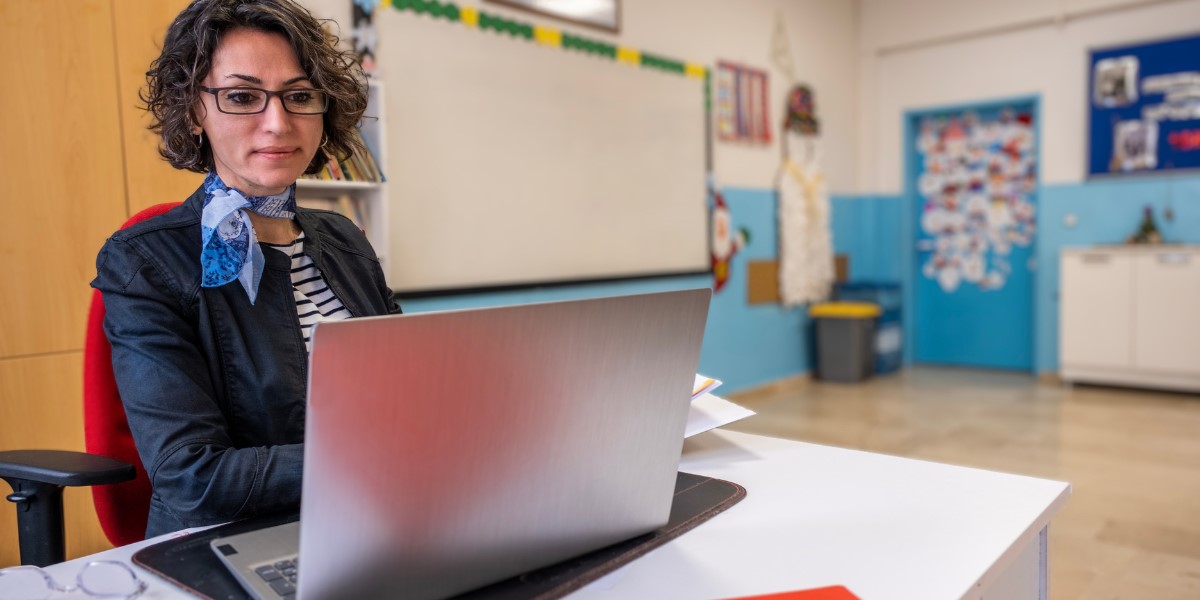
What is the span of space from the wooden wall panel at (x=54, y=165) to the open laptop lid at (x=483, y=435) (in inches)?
76.1

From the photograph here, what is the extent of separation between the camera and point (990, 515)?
0.99 metres

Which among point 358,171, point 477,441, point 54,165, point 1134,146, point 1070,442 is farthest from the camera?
point 1134,146

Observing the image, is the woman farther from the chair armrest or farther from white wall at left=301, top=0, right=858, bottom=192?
white wall at left=301, top=0, right=858, bottom=192

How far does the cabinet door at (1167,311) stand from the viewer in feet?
15.4

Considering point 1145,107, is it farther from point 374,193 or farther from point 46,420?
point 46,420

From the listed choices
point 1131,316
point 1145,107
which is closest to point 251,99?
point 1131,316

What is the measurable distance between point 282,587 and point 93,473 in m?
0.51

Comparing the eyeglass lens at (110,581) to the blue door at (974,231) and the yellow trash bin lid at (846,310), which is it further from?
the blue door at (974,231)

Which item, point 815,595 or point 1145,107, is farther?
point 1145,107

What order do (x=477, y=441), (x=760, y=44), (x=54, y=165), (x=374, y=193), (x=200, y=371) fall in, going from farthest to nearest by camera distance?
(x=760, y=44) < (x=374, y=193) < (x=54, y=165) < (x=200, y=371) < (x=477, y=441)

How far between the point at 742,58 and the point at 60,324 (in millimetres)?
4031

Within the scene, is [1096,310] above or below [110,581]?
below

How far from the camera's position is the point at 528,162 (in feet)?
12.3

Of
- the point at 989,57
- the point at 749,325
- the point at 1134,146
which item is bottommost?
the point at 749,325
